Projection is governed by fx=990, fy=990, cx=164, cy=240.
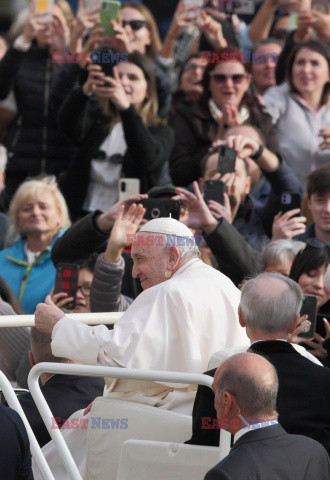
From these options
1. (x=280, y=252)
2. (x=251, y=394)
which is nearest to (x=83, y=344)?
(x=251, y=394)

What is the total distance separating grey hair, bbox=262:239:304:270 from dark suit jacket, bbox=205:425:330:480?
2.91 metres

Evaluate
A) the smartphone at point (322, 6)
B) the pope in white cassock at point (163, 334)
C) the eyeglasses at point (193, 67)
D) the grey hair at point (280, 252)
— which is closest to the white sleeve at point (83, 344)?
the pope in white cassock at point (163, 334)

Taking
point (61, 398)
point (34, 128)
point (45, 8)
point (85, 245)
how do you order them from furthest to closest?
1. point (34, 128)
2. point (45, 8)
3. point (85, 245)
4. point (61, 398)

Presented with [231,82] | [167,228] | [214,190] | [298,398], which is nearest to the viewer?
[298,398]

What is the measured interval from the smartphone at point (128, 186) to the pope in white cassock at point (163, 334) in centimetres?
268

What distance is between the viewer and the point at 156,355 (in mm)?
4672

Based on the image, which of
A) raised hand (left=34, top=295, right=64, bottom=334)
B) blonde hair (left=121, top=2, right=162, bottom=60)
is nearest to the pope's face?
raised hand (left=34, top=295, right=64, bottom=334)

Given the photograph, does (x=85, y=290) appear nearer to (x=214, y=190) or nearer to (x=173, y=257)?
(x=214, y=190)

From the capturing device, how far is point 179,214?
646 cm

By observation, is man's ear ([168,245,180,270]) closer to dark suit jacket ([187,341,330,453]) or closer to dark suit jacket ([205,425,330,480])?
dark suit jacket ([187,341,330,453])

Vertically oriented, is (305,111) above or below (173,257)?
above

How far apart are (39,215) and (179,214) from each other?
1.64 meters

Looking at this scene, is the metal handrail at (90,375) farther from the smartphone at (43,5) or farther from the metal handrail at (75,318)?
the smartphone at (43,5)

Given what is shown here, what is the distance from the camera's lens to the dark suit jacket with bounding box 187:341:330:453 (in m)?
4.15
